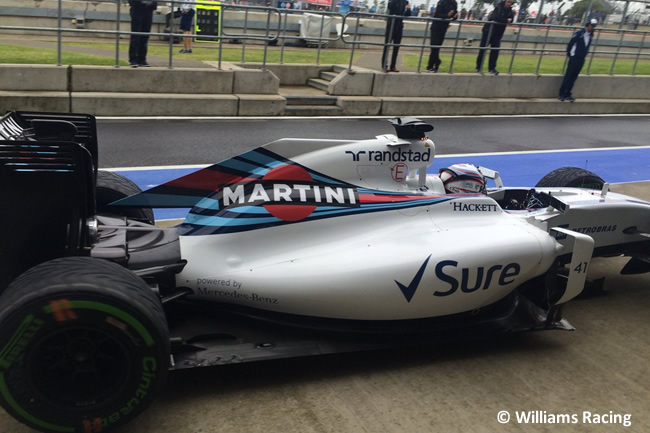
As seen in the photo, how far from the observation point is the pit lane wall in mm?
11148

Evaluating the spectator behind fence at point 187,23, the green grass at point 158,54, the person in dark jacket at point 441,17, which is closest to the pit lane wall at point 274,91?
the person in dark jacket at point 441,17

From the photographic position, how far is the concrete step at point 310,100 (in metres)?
13.7

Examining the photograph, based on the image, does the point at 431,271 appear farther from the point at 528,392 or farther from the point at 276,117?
the point at 276,117

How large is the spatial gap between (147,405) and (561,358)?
9.60 feet

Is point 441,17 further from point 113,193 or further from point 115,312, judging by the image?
point 115,312

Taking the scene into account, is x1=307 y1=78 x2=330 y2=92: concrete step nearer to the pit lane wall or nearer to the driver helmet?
the pit lane wall

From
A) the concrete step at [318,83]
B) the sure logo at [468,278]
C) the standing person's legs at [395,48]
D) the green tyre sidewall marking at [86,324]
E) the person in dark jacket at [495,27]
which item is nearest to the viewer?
the green tyre sidewall marking at [86,324]

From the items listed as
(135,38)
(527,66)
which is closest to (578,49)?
(527,66)

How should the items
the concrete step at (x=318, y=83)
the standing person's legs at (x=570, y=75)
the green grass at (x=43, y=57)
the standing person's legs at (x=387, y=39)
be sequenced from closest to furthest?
the green grass at (x=43, y=57) < the standing person's legs at (x=387, y=39) < the concrete step at (x=318, y=83) < the standing person's legs at (x=570, y=75)

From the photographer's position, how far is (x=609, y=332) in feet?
16.4

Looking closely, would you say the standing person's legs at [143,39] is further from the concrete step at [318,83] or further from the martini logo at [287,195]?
the martini logo at [287,195]

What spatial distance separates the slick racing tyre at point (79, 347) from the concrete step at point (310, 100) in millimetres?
10782

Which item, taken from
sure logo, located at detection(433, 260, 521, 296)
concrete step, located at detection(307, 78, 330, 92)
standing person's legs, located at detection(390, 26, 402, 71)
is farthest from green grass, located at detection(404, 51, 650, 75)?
sure logo, located at detection(433, 260, 521, 296)

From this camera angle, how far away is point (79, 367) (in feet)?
10.3
